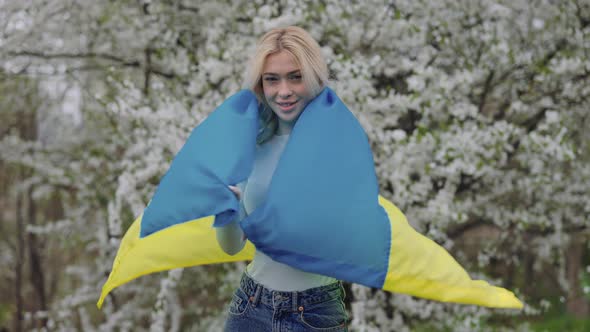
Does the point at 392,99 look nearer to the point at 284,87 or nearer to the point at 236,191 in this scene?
the point at 284,87

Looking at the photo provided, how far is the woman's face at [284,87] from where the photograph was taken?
6.63ft

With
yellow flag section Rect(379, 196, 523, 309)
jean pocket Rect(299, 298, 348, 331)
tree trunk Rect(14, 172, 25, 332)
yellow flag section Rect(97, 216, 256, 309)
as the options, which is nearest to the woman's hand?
jean pocket Rect(299, 298, 348, 331)

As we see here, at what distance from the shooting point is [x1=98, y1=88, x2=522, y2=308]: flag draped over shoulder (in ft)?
6.12

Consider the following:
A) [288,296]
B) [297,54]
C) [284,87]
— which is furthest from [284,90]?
[288,296]

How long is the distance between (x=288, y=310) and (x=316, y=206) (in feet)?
1.07

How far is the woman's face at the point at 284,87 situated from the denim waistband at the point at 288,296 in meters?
0.52

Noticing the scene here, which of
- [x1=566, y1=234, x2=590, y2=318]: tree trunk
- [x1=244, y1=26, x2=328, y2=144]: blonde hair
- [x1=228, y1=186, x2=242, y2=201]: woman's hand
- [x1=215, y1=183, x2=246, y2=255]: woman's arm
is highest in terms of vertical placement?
[x1=244, y1=26, x2=328, y2=144]: blonde hair

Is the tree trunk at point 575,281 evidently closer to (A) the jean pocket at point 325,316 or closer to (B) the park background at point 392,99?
(B) the park background at point 392,99

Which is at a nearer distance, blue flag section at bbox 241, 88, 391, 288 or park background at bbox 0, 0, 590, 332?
blue flag section at bbox 241, 88, 391, 288

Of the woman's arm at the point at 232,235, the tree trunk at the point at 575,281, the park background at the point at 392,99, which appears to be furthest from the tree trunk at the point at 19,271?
the woman's arm at the point at 232,235

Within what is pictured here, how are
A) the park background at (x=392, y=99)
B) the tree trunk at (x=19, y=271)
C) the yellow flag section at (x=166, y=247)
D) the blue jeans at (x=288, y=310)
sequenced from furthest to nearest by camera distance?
the tree trunk at (x=19, y=271) → the park background at (x=392, y=99) → the yellow flag section at (x=166, y=247) → the blue jeans at (x=288, y=310)

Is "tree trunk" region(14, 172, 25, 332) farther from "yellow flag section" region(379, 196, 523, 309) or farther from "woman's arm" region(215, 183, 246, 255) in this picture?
"yellow flag section" region(379, 196, 523, 309)

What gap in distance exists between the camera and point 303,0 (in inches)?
163

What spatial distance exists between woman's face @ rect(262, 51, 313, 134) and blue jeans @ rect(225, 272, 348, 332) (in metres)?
0.53
